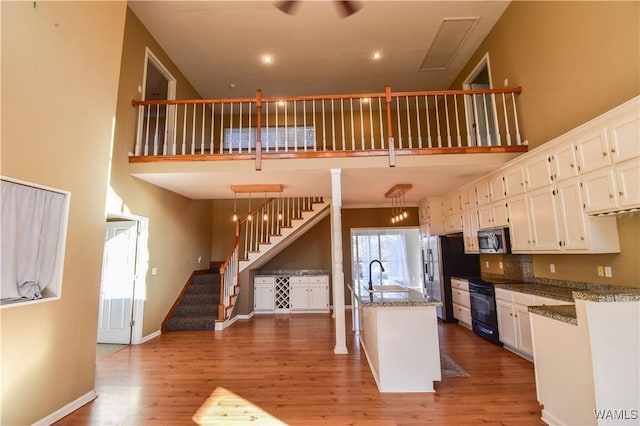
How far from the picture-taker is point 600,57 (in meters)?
2.99

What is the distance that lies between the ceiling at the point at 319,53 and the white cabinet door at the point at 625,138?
1.62 metres

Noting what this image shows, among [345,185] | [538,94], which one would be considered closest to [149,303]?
[345,185]

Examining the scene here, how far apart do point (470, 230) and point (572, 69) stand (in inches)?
106

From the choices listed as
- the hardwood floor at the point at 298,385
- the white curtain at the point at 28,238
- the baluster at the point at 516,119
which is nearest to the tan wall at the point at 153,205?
the hardwood floor at the point at 298,385

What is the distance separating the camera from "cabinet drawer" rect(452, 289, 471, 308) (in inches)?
198

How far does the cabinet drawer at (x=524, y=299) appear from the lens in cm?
343

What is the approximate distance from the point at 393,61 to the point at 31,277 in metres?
6.51

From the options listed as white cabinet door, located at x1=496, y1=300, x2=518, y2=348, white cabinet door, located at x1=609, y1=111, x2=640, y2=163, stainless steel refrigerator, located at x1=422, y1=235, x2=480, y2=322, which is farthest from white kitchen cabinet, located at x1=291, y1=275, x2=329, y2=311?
white cabinet door, located at x1=609, y1=111, x2=640, y2=163

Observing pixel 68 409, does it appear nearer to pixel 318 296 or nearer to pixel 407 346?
pixel 407 346

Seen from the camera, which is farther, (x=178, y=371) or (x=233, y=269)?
(x=233, y=269)

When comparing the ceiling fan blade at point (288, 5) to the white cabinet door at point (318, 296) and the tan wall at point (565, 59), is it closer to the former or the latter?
the tan wall at point (565, 59)

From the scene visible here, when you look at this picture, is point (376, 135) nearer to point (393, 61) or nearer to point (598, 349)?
point (393, 61)

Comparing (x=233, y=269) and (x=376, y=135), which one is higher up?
(x=376, y=135)

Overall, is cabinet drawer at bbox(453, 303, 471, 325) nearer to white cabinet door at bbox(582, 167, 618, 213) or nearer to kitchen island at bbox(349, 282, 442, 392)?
kitchen island at bbox(349, 282, 442, 392)
